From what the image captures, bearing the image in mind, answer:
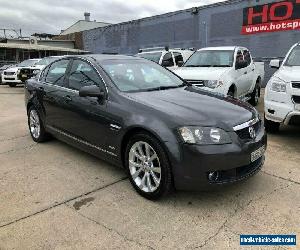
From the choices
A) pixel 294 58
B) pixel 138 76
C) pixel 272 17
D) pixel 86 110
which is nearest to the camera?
pixel 86 110

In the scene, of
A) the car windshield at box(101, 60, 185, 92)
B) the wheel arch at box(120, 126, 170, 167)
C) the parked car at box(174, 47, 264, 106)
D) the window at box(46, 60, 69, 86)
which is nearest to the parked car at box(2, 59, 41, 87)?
the parked car at box(174, 47, 264, 106)

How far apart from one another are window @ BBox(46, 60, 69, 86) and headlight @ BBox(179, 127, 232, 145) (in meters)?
2.59

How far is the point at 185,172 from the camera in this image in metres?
3.45

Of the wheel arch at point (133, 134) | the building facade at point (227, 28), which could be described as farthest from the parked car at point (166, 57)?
the wheel arch at point (133, 134)

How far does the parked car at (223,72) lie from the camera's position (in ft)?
25.9

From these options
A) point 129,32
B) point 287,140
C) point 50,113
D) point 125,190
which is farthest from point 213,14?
point 125,190

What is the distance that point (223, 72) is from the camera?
Result: 806 centimetres

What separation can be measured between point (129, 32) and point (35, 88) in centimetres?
2117

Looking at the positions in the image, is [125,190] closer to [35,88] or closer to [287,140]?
[35,88]

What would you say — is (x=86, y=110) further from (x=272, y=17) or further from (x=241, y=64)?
(x=272, y=17)

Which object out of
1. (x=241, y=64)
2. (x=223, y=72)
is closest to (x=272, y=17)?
(x=241, y=64)

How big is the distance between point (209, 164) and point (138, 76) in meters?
1.86

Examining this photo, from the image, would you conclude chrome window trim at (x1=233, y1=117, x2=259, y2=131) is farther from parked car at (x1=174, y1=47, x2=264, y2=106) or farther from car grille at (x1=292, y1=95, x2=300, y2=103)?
parked car at (x1=174, y1=47, x2=264, y2=106)

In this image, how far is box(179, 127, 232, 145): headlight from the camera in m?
3.43
